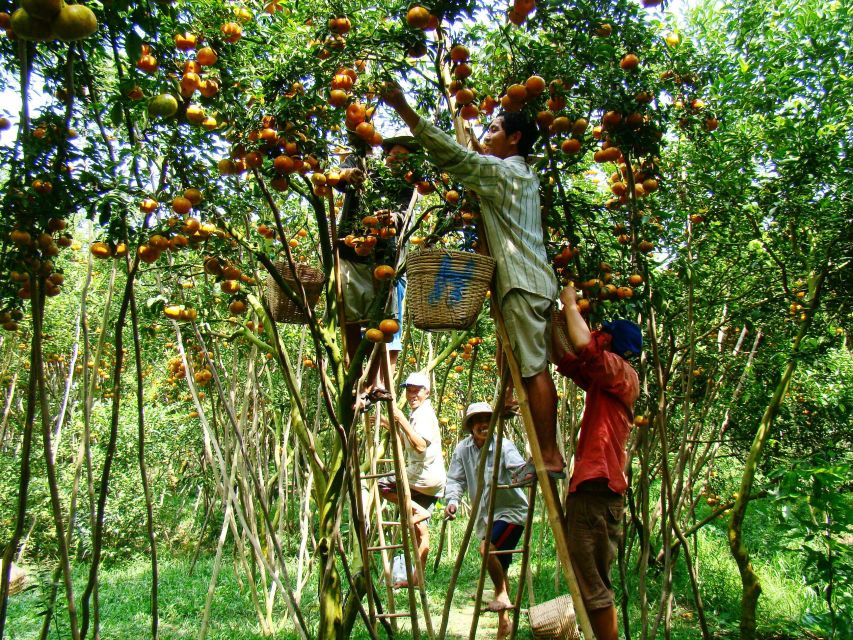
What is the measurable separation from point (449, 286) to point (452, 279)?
25 millimetres

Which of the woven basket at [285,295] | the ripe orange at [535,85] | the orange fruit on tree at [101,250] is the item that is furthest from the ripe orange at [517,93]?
the orange fruit on tree at [101,250]

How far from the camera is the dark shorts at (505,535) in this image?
3.88 m

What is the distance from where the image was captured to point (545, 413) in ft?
7.02

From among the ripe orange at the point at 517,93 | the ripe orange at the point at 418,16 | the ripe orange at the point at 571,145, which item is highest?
the ripe orange at the point at 418,16

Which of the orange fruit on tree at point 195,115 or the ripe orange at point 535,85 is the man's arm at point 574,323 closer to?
the ripe orange at point 535,85

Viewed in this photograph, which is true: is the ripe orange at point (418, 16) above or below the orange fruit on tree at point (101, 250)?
above

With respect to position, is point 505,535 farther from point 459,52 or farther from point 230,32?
point 230,32

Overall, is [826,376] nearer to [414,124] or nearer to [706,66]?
[706,66]

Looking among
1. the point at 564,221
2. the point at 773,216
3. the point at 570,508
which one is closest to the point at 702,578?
the point at 773,216

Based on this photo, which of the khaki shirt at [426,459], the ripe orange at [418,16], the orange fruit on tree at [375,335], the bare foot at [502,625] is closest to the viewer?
the ripe orange at [418,16]

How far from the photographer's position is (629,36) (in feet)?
7.41

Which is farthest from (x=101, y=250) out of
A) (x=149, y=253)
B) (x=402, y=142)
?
(x=402, y=142)

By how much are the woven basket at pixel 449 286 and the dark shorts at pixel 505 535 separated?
2.13m

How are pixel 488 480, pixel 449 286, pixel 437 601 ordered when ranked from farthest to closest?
1. pixel 437 601
2. pixel 488 480
3. pixel 449 286
